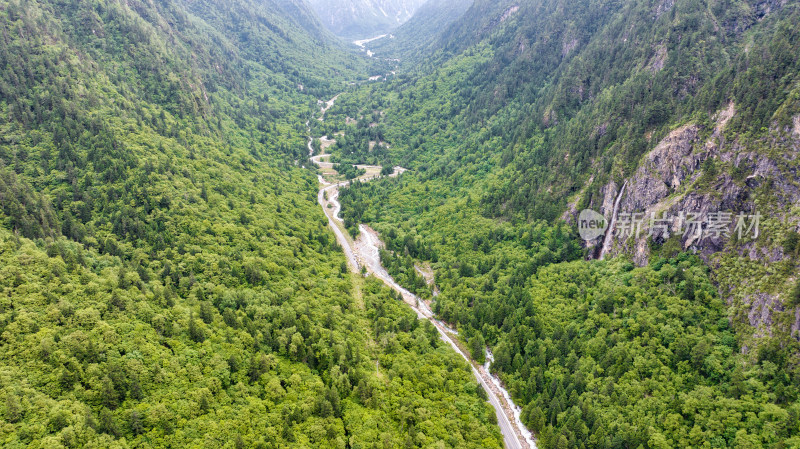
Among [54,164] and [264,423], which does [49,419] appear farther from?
[54,164]

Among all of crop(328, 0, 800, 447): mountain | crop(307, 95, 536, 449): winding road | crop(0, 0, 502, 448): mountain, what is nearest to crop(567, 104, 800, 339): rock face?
crop(328, 0, 800, 447): mountain

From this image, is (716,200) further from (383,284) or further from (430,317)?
(383,284)

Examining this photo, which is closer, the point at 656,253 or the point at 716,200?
the point at 716,200

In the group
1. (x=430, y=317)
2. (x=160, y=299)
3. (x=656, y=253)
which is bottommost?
(x=160, y=299)

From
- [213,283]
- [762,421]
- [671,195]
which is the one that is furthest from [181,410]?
[671,195]

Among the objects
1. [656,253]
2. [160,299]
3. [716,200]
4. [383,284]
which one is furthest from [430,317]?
[716,200]

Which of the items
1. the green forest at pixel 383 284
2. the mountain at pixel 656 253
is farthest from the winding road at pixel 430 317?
the mountain at pixel 656 253

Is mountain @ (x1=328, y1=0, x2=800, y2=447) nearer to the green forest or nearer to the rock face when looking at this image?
the rock face
